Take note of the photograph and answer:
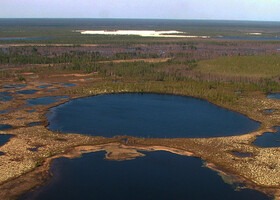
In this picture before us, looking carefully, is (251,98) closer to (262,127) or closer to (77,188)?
(262,127)

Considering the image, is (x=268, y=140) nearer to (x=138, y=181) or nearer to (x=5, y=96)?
(x=138, y=181)

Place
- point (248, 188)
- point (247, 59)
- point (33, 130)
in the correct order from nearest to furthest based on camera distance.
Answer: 1. point (248, 188)
2. point (33, 130)
3. point (247, 59)

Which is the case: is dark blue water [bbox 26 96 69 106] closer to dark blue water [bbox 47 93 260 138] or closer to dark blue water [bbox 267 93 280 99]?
dark blue water [bbox 47 93 260 138]

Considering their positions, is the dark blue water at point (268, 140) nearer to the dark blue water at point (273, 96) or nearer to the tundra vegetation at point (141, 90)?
the tundra vegetation at point (141, 90)

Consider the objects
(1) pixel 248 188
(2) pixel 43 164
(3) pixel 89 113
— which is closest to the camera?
(1) pixel 248 188

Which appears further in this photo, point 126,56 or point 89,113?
point 126,56

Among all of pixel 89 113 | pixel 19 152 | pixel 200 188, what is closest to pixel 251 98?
pixel 89 113

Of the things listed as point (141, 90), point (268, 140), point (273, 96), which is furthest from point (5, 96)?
point (273, 96)
